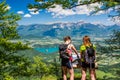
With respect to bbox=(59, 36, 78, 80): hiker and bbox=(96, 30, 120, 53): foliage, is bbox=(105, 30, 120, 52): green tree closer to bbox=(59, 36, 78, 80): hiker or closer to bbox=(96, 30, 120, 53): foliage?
bbox=(96, 30, 120, 53): foliage

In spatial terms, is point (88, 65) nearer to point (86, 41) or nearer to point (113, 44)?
point (86, 41)

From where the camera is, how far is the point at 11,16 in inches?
1221

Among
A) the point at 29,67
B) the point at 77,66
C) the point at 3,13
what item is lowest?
the point at 29,67

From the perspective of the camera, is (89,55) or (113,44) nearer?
(89,55)

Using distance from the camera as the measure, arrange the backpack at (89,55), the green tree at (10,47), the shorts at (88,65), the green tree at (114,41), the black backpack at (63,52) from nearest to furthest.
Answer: the backpack at (89,55) → the shorts at (88,65) → the black backpack at (63,52) → the green tree at (114,41) → the green tree at (10,47)

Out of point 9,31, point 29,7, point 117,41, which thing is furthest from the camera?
point 9,31

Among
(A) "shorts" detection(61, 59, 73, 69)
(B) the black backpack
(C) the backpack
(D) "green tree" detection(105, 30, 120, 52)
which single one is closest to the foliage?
(D) "green tree" detection(105, 30, 120, 52)

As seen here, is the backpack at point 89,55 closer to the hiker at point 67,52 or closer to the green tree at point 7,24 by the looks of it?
the hiker at point 67,52

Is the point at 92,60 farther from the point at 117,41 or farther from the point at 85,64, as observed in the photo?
the point at 117,41

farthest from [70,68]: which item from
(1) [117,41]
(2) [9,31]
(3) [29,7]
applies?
(2) [9,31]

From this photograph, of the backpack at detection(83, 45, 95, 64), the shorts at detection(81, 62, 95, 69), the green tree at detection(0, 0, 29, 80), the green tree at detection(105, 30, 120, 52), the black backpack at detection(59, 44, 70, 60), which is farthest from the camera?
the green tree at detection(0, 0, 29, 80)

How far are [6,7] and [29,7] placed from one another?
569 inches

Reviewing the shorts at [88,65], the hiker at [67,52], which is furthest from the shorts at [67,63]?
the shorts at [88,65]

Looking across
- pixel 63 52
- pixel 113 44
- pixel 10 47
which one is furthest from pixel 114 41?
pixel 10 47
